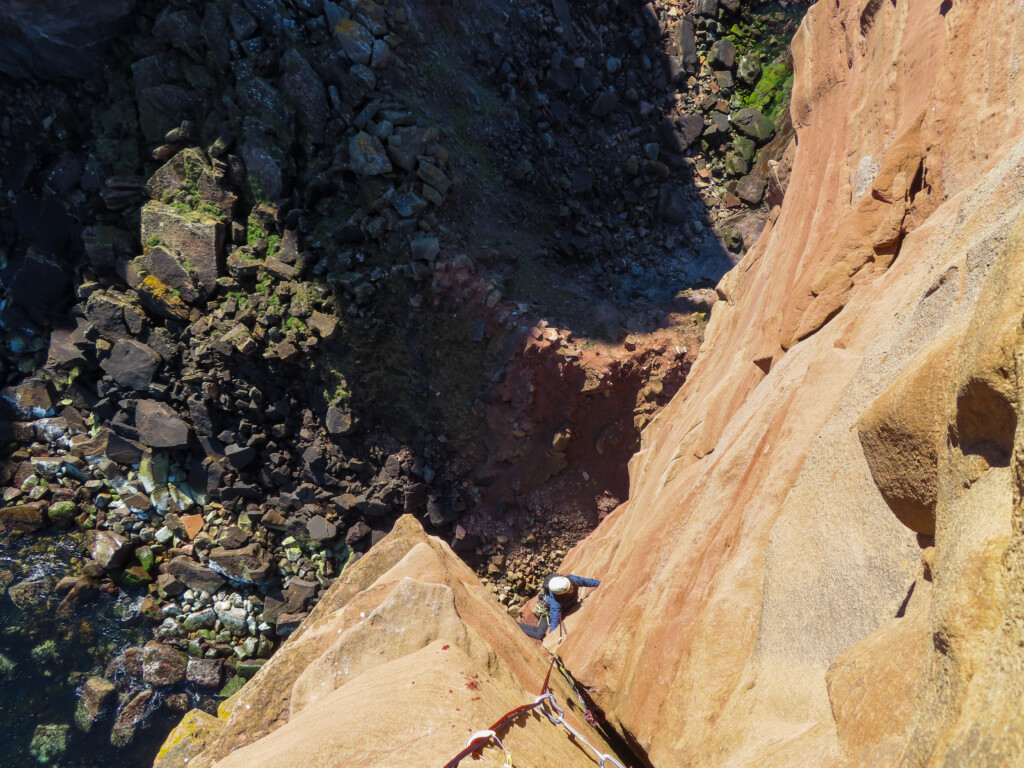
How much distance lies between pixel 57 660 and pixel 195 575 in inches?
99.4

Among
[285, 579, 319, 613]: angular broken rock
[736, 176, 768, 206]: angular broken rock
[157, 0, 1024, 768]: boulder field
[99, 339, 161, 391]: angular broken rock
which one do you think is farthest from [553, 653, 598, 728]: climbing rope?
[99, 339, 161, 391]: angular broken rock

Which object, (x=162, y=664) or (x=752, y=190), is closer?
(x=162, y=664)

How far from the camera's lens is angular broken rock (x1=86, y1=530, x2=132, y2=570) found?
11148 mm

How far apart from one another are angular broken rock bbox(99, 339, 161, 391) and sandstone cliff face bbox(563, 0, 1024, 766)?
29.3ft

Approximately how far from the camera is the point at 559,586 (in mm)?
6848

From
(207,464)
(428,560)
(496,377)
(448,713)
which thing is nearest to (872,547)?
(448,713)

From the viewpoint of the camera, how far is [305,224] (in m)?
10.1

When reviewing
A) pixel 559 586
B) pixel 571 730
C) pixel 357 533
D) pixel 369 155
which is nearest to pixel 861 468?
pixel 571 730

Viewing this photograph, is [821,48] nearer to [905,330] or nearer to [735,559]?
[905,330]

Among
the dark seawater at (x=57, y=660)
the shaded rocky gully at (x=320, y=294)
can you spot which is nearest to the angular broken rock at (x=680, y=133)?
the shaded rocky gully at (x=320, y=294)

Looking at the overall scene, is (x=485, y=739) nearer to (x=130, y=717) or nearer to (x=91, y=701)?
(x=130, y=717)

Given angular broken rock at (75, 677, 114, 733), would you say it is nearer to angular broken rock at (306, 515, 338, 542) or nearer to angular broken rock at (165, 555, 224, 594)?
angular broken rock at (165, 555, 224, 594)

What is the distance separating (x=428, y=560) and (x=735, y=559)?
211cm

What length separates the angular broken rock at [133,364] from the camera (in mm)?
11016
